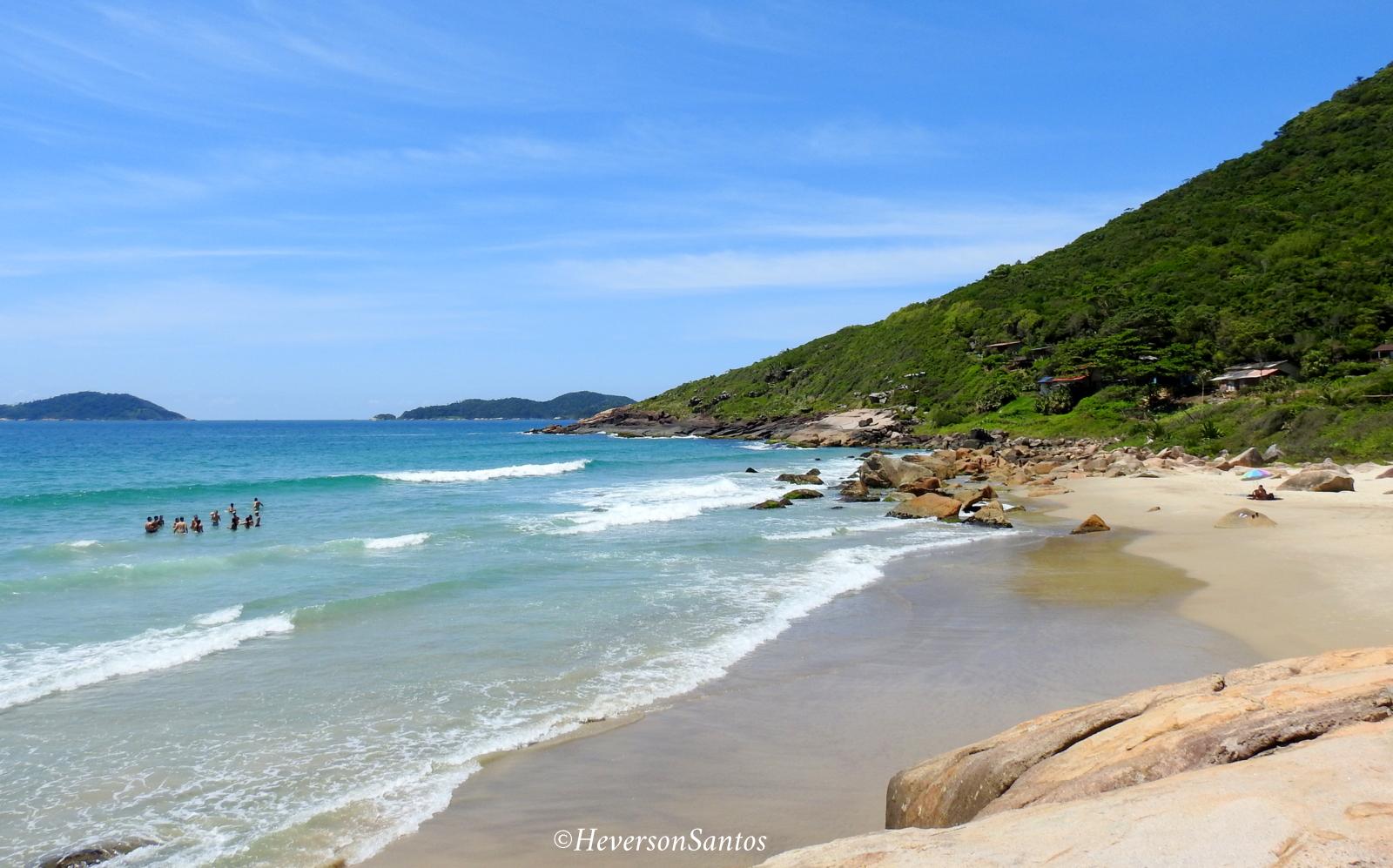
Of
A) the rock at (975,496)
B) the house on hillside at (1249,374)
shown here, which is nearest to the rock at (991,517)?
the rock at (975,496)

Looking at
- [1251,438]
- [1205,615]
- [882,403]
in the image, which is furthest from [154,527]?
[882,403]

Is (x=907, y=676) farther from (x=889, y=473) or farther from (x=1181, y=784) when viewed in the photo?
(x=889, y=473)

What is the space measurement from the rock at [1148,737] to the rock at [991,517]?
20.2 meters

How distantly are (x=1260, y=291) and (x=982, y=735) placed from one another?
75.3 meters

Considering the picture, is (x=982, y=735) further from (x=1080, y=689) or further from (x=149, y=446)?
(x=149, y=446)

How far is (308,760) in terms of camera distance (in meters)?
8.70

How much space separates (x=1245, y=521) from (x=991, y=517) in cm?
683

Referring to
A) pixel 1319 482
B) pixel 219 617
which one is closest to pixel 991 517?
pixel 1319 482

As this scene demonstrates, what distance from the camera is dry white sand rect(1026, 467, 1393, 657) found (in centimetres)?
1272

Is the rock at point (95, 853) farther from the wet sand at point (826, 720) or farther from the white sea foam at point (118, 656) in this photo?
the white sea foam at point (118, 656)

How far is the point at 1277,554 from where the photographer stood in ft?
60.5

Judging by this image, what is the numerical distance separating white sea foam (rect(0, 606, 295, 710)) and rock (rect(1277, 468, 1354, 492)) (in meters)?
30.4

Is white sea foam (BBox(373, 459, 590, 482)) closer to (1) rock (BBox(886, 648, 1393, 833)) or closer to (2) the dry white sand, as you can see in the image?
(2) the dry white sand

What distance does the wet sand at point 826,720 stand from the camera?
721 centimetres
